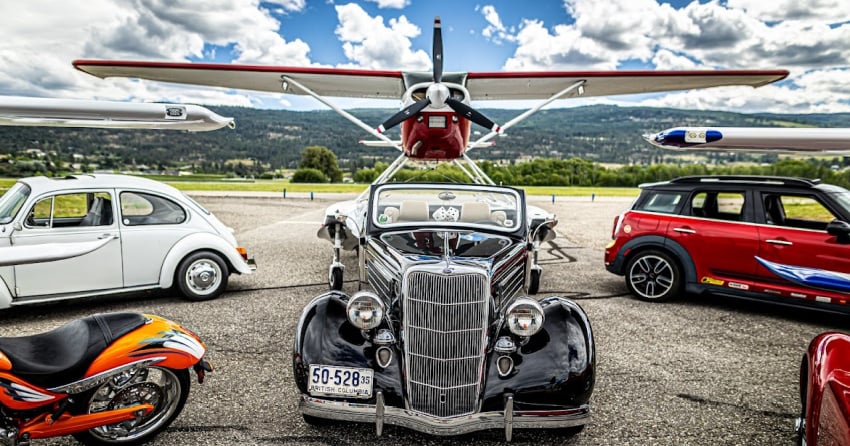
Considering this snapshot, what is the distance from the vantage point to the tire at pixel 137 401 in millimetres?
3033

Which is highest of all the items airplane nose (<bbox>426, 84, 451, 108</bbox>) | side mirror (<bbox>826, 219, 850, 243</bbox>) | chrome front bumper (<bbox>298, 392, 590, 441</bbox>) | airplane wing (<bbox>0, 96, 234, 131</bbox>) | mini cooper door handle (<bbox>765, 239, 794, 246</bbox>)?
airplane nose (<bbox>426, 84, 451, 108</bbox>)

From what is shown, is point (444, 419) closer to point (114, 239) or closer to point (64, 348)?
point (64, 348)

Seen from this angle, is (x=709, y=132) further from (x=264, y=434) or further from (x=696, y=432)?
(x=264, y=434)

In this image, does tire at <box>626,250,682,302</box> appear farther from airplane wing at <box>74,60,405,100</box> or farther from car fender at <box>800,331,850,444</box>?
airplane wing at <box>74,60,405,100</box>

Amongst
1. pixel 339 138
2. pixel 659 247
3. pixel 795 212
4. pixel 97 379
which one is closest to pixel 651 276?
pixel 659 247

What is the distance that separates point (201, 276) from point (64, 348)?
3.40 metres

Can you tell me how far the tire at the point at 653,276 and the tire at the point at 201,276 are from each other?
18.4 feet

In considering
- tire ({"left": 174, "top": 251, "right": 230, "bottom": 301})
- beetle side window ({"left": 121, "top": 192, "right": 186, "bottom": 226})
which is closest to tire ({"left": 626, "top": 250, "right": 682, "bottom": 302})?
tire ({"left": 174, "top": 251, "right": 230, "bottom": 301})

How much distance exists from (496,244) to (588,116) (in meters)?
163

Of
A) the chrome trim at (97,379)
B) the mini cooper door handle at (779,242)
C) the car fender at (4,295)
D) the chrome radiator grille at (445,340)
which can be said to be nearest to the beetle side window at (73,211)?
the car fender at (4,295)

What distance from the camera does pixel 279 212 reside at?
58.6 feet

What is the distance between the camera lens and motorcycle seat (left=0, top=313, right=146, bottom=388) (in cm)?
275

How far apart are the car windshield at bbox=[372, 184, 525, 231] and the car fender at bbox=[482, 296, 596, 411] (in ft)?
4.12

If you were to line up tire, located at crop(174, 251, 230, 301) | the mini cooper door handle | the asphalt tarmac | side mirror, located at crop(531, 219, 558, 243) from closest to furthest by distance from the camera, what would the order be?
1. the asphalt tarmac
2. the mini cooper door handle
3. tire, located at crop(174, 251, 230, 301)
4. side mirror, located at crop(531, 219, 558, 243)
